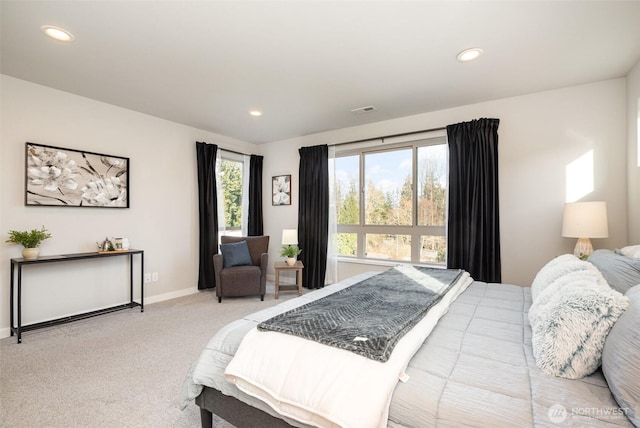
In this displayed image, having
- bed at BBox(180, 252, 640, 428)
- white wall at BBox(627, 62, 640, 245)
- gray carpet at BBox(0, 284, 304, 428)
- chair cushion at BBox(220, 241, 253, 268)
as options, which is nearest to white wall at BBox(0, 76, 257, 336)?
gray carpet at BBox(0, 284, 304, 428)

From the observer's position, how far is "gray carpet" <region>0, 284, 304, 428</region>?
176cm

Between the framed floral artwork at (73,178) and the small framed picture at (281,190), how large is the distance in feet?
7.67

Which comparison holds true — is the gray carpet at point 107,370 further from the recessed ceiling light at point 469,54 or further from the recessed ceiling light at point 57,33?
the recessed ceiling light at point 469,54

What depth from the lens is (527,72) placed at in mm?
2803

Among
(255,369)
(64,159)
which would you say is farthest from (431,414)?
(64,159)

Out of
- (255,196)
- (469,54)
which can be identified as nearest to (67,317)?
(255,196)

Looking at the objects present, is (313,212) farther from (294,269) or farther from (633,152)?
(633,152)

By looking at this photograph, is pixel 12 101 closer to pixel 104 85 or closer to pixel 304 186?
pixel 104 85

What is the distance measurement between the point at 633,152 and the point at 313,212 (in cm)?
378

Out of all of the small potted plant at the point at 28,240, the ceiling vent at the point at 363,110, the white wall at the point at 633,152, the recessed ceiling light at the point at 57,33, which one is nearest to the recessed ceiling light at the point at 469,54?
the ceiling vent at the point at 363,110

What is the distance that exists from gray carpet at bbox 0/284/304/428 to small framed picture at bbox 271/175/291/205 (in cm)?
225

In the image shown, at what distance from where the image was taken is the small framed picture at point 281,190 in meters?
5.23

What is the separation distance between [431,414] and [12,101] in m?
4.42

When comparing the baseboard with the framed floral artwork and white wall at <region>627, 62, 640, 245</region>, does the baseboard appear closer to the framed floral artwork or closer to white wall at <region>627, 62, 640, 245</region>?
the framed floral artwork
